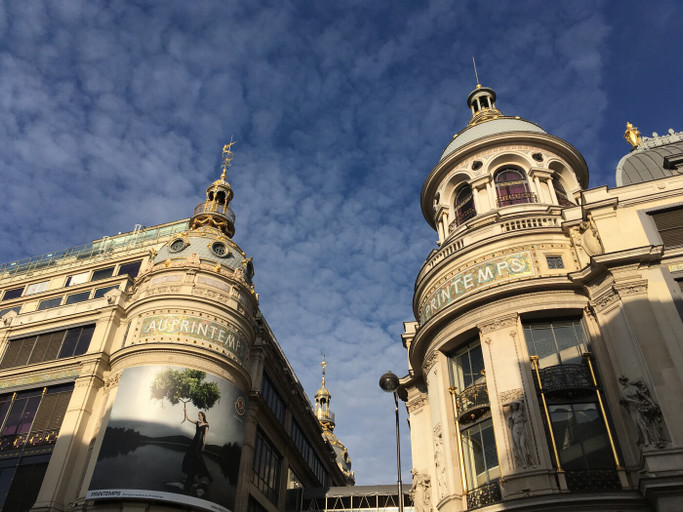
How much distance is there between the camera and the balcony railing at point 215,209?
4866cm

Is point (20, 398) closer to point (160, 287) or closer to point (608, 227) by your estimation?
point (160, 287)

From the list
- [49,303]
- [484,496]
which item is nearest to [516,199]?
[484,496]

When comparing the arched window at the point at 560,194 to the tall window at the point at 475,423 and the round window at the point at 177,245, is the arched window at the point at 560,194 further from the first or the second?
the round window at the point at 177,245

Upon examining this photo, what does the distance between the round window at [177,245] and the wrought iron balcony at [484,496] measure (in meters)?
25.7

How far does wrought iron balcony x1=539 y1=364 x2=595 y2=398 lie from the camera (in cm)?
2517

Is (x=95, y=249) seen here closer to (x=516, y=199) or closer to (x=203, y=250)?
(x=203, y=250)

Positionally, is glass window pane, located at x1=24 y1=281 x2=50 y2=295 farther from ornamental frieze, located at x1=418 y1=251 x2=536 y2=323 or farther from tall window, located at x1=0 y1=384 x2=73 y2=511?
ornamental frieze, located at x1=418 y1=251 x2=536 y2=323

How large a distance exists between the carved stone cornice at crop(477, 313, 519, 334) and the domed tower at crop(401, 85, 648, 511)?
0.16 feet

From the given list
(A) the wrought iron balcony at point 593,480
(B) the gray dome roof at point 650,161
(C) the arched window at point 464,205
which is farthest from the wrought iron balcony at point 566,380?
(B) the gray dome roof at point 650,161

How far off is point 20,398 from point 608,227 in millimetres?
37135

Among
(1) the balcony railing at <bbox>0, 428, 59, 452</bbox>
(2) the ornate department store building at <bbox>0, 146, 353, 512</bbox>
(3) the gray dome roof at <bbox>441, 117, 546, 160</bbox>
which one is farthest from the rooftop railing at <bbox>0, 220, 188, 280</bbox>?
(3) the gray dome roof at <bbox>441, 117, 546, 160</bbox>

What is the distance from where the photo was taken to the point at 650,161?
119 ft

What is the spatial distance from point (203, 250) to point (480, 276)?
20811 millimetres

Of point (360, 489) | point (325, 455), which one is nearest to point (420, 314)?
point (360, 489)
